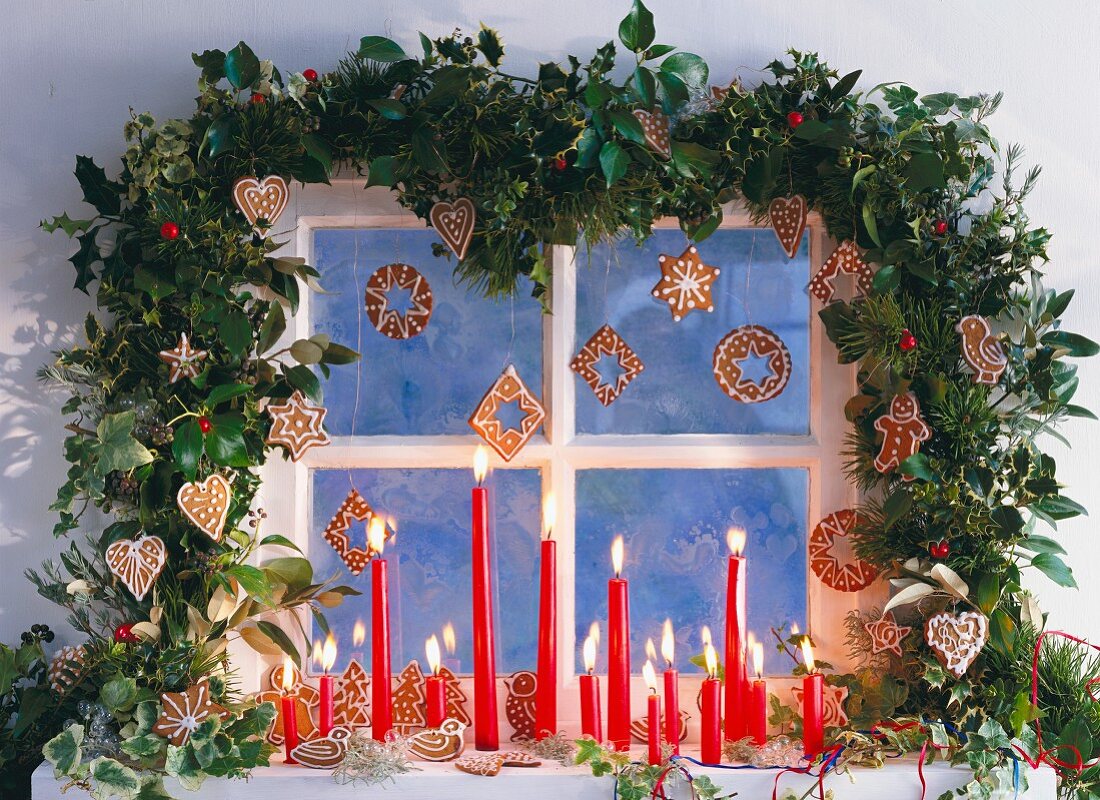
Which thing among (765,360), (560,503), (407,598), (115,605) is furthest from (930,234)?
(115,605)

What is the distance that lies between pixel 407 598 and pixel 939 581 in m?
0.74

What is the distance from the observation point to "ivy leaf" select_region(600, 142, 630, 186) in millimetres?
1206

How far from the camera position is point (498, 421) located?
136 centimetres

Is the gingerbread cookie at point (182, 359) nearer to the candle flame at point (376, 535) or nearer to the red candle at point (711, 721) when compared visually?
the candle flame at point (376, 535)

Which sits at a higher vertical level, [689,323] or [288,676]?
[689,323]

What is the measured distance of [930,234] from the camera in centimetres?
130

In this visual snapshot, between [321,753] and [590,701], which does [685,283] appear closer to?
[590,701]

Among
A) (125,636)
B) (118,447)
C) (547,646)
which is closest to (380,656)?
(547,646)

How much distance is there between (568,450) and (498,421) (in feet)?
0.37

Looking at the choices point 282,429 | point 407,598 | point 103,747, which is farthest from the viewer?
point 407,598

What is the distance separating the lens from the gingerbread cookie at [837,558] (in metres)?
1.36

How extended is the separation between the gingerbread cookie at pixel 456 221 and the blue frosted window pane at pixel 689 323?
0.64ft

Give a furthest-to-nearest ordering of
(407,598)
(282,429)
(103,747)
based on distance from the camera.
→ (407,598) → (282,429) → (103,747)

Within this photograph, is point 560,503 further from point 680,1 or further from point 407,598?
point 680,1
